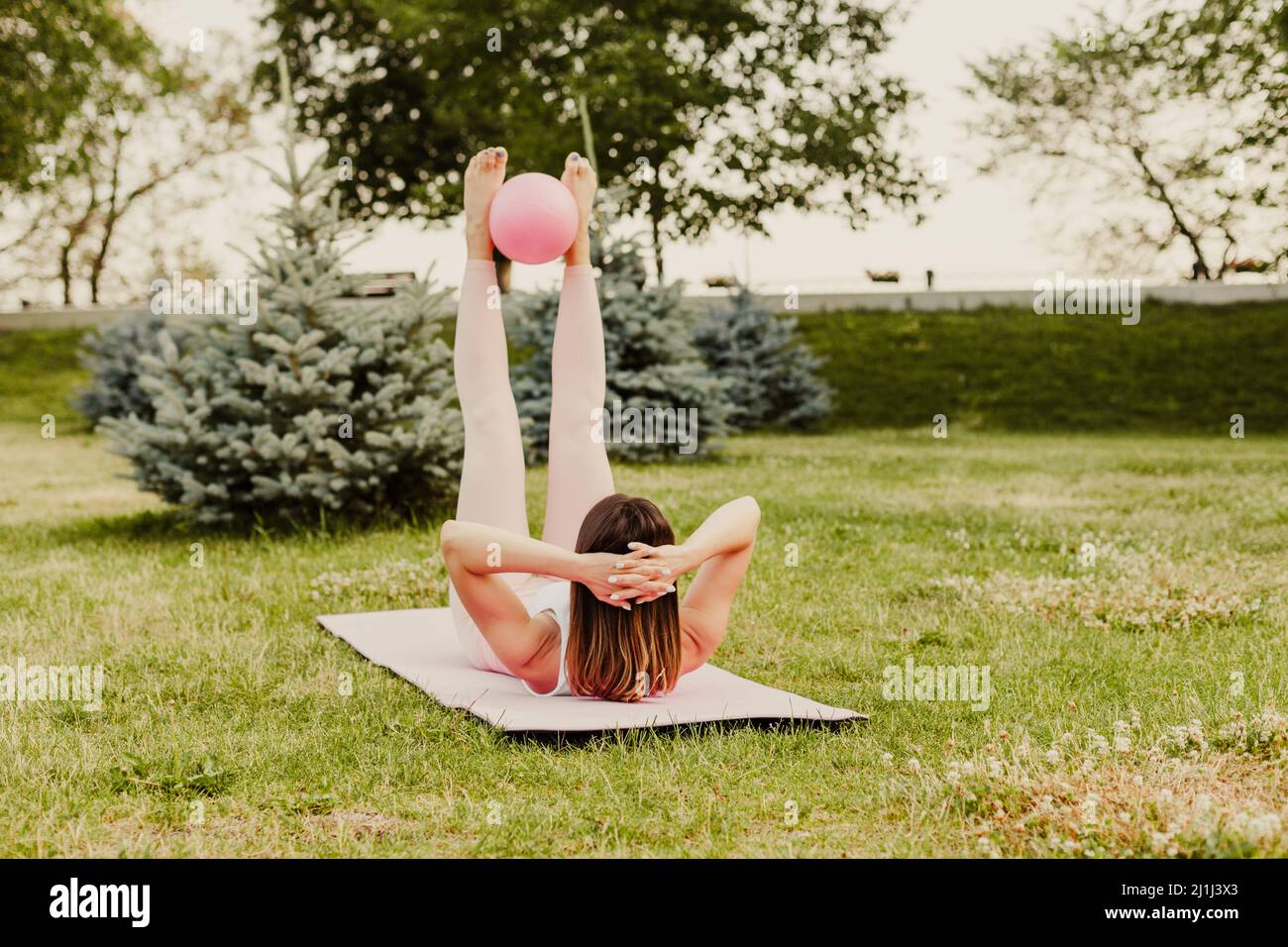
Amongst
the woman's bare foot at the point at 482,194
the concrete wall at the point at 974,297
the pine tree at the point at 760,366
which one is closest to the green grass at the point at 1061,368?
the concrete wall at the point at 974,297

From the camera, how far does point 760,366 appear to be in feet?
70.5

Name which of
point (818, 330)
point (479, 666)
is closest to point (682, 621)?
point (479, 666)

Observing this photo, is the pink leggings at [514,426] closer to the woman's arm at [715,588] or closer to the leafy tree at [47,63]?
the woman's arm at [715,588]

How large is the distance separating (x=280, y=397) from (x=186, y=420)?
70 centimetres

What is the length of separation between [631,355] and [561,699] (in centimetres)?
1114

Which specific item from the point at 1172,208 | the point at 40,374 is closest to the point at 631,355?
the point at 40,374

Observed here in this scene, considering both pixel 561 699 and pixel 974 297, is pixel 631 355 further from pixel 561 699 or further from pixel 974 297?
pixel 974 297

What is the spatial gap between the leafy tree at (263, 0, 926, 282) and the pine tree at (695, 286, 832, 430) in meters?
6.62

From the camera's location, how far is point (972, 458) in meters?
16.3

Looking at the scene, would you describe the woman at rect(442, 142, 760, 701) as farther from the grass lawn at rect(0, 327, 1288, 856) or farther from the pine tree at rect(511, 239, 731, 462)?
the pine tree at rect(511, 239, 731, 462)

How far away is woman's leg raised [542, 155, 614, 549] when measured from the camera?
5383mm

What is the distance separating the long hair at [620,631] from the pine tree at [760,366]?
1612 centimetres

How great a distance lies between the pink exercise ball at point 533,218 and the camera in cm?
561
